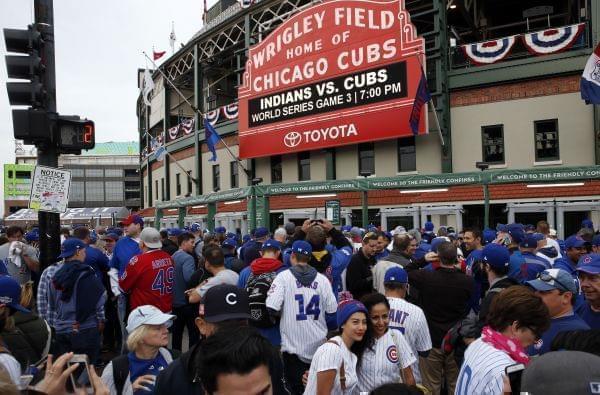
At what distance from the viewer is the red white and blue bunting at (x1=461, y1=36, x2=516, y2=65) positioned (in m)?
18.9

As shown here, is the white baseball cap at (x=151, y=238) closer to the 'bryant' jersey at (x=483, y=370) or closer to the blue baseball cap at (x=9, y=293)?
the blue baseball cap at (x=9, y=293)

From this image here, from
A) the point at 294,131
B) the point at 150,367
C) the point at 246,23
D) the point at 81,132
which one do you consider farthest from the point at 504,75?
the point at 150,367

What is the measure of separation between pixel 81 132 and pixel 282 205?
714 inches

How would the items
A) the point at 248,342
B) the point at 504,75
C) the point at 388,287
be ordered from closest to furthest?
the point at 248,342 < the point at 388,287 < the point at 504,75

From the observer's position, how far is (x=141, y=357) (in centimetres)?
348

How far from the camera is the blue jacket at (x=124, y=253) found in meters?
7.74

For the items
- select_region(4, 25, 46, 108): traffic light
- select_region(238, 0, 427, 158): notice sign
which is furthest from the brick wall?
select_region(4, 25, 46, 108): traffic light

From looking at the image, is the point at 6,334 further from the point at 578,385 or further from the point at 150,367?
the point at 578,385

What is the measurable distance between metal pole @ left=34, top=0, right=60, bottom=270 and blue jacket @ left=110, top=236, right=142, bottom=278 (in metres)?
1.04

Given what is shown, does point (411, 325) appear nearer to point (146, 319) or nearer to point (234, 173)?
point (146, 319)

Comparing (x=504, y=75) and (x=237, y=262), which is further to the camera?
(x=504, y=75)

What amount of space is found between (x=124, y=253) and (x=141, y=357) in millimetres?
4587

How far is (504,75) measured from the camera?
1917cm

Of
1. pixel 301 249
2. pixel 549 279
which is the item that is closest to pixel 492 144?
pixel 301 249
